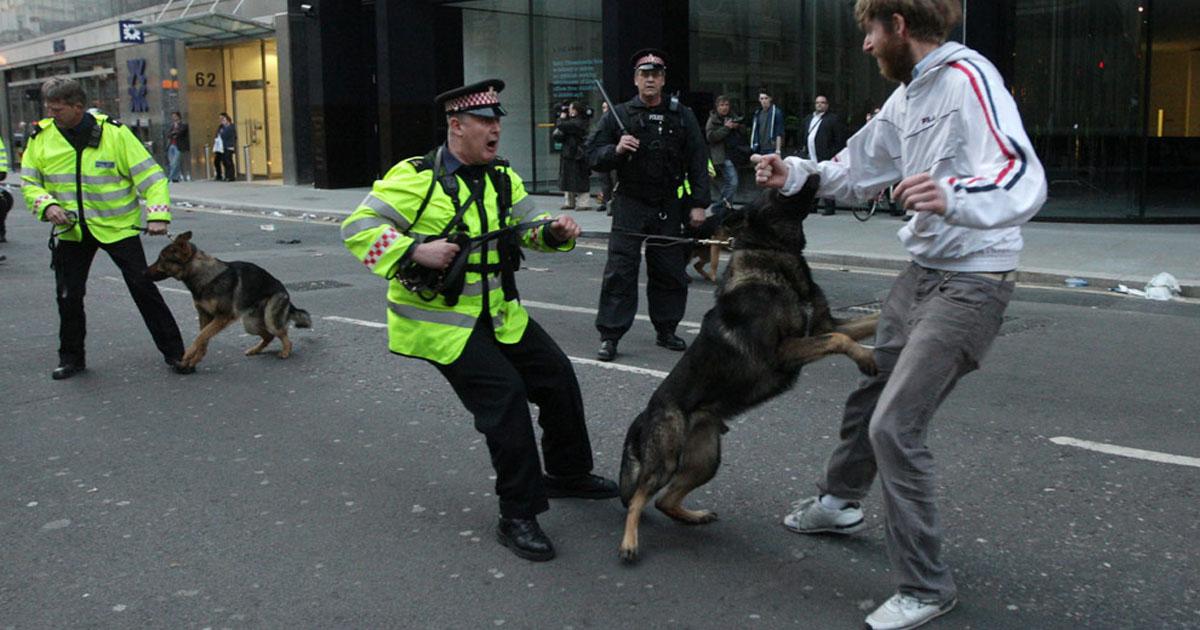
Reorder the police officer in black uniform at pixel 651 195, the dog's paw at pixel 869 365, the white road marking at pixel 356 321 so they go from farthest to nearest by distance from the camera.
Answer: the white road marking at pixel 356 321 → the police officer in black uniform at pixel 651 195 → the dog's paw at pixel 869 365

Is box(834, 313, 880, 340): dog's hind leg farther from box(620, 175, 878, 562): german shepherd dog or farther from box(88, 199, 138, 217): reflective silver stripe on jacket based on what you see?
box(88, 199, 138, 217): reflective silver stripe on jacket

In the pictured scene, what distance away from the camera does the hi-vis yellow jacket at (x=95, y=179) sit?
7.42 meters

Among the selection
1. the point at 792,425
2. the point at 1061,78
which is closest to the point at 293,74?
the point at 1061,78

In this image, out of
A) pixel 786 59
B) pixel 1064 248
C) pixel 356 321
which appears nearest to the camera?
pixel 356 321

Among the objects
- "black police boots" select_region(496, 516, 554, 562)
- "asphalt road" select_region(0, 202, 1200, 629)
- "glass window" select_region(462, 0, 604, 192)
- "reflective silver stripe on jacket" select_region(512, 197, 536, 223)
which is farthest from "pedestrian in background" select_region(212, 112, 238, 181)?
"black police boots" select_region(496, 516, 554, 562)

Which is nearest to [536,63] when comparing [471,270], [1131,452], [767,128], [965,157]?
[767,128]

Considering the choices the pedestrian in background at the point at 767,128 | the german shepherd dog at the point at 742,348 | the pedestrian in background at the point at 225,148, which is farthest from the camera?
the pedestrian in background at the point at 225,148

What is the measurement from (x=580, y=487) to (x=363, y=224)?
1483mm

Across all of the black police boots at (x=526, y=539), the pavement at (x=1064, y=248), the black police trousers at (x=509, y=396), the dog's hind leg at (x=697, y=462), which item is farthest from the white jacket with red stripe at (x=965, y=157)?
the pavement at (x=1064, y=248)

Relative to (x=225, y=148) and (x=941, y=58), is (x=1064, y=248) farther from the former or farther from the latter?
(x=225, y=148)

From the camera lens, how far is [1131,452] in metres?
5.44

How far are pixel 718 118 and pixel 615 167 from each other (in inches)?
394

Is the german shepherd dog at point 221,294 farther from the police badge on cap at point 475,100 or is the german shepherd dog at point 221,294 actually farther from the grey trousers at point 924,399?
the grey trousers at point 924,399

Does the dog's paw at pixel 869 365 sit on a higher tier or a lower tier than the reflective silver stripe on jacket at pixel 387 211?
lower
